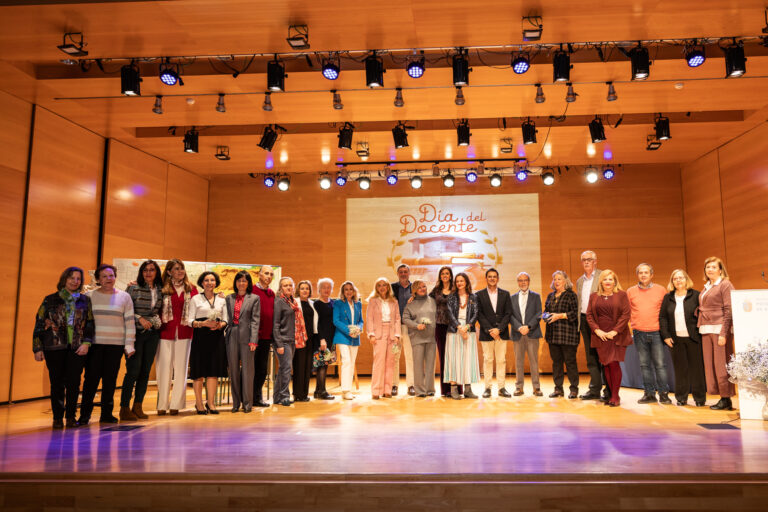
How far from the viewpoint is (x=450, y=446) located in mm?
3652

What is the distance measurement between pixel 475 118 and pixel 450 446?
5.05 meters

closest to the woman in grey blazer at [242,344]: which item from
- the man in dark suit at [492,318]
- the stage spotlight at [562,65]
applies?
the man in dark suit at [492,318]

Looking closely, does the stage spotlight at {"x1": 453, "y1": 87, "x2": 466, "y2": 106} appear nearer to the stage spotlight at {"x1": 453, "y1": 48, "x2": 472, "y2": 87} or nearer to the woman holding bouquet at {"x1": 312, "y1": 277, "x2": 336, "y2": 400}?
the stage spotlight at {"x1": 453, "y1": 48, "x2": 472, "y2": 87}

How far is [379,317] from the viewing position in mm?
6609

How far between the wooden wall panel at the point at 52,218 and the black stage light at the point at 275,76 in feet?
10.9

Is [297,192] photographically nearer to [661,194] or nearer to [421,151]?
[421,151]

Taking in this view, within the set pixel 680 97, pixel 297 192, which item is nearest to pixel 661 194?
pixel 680 97

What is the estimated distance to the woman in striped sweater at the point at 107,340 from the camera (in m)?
4.68

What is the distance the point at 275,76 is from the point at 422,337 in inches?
128

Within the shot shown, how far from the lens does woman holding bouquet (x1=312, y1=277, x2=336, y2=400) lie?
646 centimetres

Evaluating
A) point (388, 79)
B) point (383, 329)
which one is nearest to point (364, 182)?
point (388, 79)

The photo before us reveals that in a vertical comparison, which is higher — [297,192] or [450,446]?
[297,192]

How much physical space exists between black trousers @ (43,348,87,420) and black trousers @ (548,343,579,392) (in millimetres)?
4822

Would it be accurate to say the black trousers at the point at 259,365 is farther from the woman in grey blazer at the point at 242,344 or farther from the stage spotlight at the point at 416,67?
the stage spotlight at the point at 416,67
